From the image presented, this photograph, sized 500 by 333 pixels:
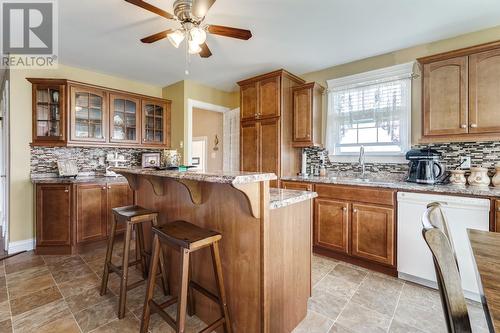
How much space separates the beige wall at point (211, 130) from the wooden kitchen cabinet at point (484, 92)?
4.04 meters

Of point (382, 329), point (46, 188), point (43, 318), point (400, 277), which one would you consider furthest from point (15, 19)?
point (400, 277)

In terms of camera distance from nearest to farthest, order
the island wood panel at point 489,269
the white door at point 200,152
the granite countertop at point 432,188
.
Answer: the island wood panel at point 489,269
the granite countertop at point 432,188
the white door at point 200,152

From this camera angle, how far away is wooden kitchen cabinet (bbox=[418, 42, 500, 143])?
2.14 metres

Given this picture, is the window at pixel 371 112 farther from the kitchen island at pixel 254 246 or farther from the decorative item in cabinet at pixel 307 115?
the kitchen island at pixel 254 246

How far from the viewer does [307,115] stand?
3299 millimetres

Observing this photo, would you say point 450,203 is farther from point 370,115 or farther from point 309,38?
point 309,38

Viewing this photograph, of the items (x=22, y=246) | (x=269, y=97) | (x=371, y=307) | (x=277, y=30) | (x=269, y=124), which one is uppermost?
(x=277, y=30)

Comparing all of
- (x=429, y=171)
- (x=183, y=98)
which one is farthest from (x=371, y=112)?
(x=183, y=98)

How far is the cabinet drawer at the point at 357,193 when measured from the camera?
7.77 ft

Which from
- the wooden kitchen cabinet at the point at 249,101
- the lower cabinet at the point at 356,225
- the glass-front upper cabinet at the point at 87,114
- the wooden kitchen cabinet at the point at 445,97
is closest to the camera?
the wooden kitchen cabinet at the point at 445,97

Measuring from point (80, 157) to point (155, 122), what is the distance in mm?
1243

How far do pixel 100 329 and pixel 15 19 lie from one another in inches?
113

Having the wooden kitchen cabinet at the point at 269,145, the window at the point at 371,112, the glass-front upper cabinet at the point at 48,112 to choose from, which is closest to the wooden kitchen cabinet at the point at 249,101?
the wooden kitchen cabinet at the point at 269,145

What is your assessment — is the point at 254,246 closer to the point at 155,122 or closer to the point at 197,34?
the point at 197,34
